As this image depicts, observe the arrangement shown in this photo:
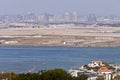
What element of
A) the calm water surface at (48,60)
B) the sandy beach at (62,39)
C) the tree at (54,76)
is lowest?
the sandy beach at (62,39)

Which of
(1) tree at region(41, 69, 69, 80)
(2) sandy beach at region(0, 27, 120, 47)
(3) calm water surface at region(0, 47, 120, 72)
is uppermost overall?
(1) tree at region(41, 69, 69, 80)

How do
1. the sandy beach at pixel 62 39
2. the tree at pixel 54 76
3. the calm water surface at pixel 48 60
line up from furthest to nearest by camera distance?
the sandy beach at pixel 62 39
the calm water surface at pixel 48 60
the tree at pixel 54 76

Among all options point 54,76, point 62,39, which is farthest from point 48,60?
point 62,39

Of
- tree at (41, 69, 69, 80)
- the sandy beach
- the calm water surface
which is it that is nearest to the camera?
tree at (41, 69, 69, 80)

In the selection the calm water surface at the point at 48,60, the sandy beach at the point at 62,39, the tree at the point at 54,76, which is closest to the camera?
the tree at the point at 54,76

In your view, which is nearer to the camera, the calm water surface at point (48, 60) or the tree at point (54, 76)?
the tree at point (54, 76)

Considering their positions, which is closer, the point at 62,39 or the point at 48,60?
the point at 48,60

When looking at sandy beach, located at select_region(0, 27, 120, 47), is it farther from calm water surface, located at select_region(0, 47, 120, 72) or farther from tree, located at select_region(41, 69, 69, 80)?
tree, located at select_region(41, 69, 69, 80)

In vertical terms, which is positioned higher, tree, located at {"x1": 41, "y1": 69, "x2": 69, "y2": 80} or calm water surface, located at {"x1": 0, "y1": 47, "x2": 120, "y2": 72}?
tree, located at {"x1": 41, "y1": 69, "x2": 69, "y2": 80}

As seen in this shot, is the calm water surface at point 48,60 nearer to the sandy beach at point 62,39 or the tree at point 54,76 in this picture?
the tree at point 54,76

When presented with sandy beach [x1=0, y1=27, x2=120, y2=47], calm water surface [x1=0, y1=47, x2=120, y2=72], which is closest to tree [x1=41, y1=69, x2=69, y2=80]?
calm water surface [x1=0, y1=47, x2=120, y2=72]

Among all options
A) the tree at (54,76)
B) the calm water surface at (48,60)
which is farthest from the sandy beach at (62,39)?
the tree at (54,76)

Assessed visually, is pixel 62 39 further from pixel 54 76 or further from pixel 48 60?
pixel 54 76
